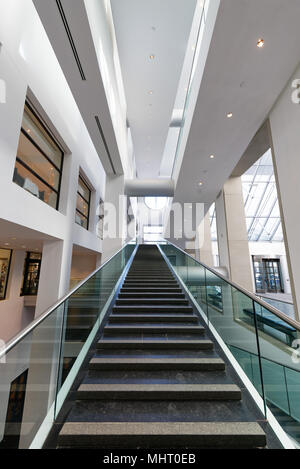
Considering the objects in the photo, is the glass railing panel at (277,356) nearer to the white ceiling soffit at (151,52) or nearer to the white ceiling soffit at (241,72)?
the white ceiling soffit at (241,72)

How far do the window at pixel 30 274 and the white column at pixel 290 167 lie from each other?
29.1 feet

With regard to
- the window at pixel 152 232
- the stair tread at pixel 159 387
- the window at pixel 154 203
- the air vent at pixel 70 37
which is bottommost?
the stair tread at pixel 159 387

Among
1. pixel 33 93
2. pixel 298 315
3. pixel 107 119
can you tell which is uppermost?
pixel 107 119

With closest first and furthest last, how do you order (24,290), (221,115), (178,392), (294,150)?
(178,392) → (294,150) → (221,115) → (24,290)

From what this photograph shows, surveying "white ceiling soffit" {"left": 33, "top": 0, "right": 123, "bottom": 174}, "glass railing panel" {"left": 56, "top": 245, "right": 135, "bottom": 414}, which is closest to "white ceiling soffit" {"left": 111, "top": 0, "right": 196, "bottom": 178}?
"white ceiling soffit" {"left": 33, "top": 0, "right": 123, "bottom": 174}

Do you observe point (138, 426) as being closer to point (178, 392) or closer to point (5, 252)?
point (178, 392)

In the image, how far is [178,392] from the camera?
214 centimetres

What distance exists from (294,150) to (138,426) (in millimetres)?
4868

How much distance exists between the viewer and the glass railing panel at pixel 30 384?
1.58 meters

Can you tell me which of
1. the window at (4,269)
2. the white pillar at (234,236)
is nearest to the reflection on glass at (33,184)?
the window at (4,269)

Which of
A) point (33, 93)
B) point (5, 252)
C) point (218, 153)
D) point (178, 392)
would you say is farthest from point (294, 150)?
point (5, 252)

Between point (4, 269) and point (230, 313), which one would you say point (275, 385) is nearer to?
point (230, 313)

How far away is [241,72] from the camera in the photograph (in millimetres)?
4098

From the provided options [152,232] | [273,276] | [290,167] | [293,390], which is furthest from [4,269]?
[152,232]
